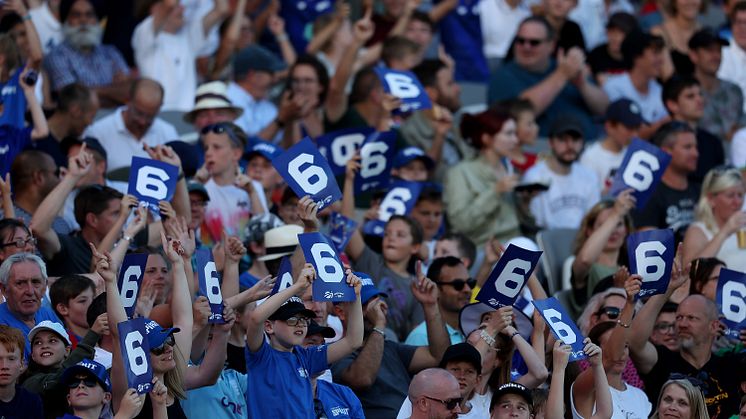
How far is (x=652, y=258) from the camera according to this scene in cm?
999

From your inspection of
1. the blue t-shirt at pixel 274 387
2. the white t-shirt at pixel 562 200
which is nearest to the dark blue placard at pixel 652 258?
the blue t-shirt at pixel 274 387

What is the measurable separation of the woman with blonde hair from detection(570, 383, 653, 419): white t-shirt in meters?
0.22

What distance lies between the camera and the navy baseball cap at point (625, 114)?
14.3 m

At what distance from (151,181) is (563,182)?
175 inches

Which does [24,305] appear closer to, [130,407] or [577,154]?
[130,407]

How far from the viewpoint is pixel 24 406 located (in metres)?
8.28

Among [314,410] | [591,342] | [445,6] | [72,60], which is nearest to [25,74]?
[72,60]

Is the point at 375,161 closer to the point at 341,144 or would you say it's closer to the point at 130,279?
the point at 341,144

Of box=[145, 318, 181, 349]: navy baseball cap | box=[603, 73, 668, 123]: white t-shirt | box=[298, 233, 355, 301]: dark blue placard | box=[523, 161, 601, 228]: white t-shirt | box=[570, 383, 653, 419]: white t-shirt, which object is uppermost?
box=[298, 233, 355, 301]: dark blue placard

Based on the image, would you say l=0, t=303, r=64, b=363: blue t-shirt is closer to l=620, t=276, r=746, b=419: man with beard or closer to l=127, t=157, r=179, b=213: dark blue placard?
l=127, t=157, r=179, b=213: dark blue placard

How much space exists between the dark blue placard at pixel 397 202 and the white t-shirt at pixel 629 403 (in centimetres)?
260

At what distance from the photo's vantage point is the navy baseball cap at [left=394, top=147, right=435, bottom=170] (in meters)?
12.9

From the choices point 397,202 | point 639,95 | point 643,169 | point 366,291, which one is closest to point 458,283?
point 366,291

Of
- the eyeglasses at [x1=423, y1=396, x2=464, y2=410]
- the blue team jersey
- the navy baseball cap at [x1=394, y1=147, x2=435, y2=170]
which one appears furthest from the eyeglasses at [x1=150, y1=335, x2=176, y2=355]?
the blue team jersey
